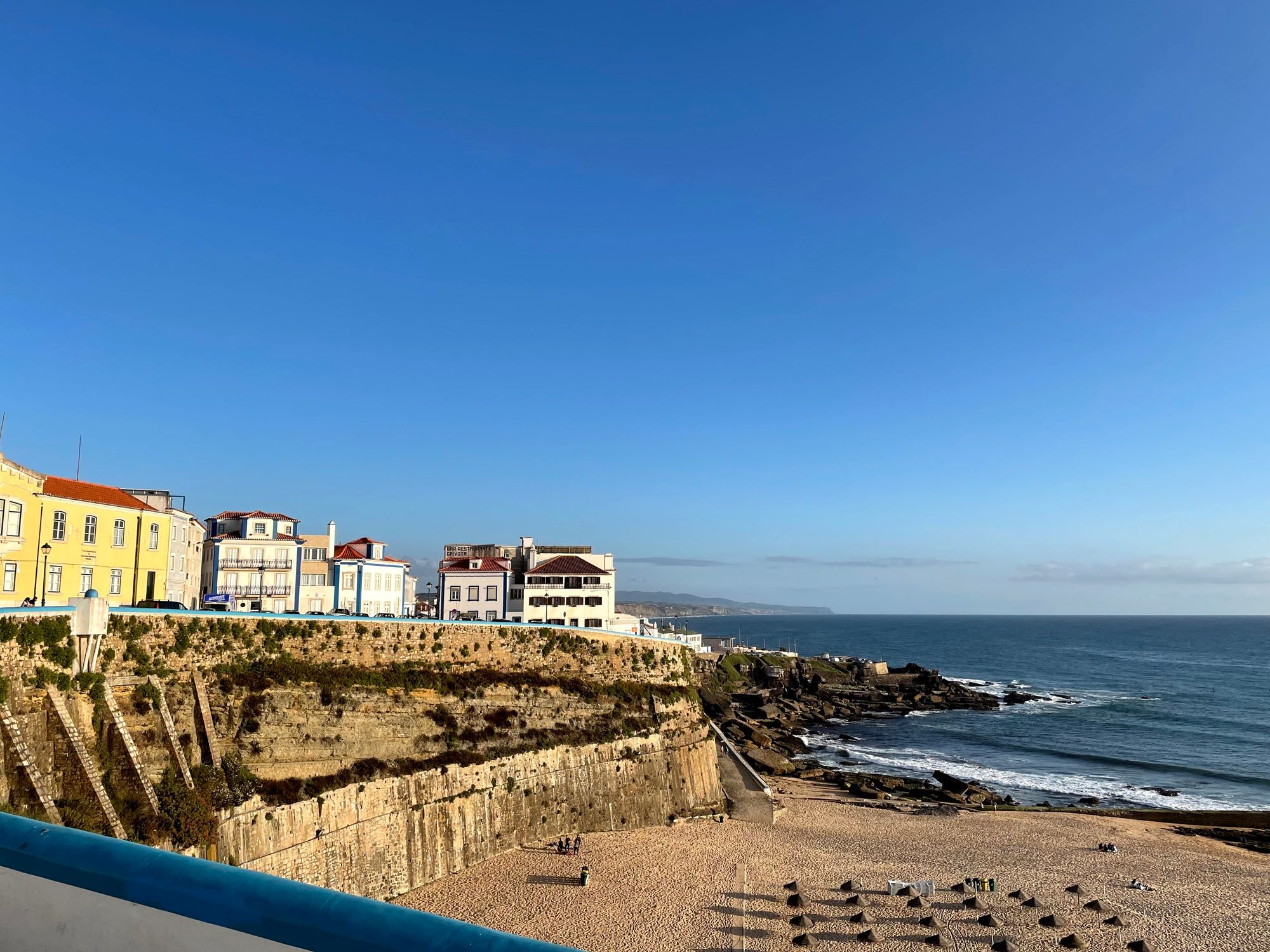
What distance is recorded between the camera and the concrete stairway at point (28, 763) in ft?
75.0

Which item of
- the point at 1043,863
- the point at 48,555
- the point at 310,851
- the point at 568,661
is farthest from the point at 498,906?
the point at 1043,863

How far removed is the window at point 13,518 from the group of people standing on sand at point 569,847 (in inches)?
1040

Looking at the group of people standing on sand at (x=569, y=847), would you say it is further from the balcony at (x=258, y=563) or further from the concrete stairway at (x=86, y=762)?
the balcony at (x=258, y=563)

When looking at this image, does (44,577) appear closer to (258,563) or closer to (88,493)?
(88,493)

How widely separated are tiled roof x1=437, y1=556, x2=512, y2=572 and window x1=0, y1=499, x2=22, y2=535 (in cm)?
3435

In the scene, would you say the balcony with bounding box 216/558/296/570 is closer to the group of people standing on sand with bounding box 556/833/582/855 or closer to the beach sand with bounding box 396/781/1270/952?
the beach sand with bounding box 396/781/1270/952

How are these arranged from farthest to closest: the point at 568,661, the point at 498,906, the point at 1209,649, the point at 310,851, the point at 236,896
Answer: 1. the point at 1209,649
2. the point at 568,661
3. the point at 498,906
4. the point at 310,851
5. the point at 236,896

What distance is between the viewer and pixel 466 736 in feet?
121

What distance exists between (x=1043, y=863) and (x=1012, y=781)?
71.6ft

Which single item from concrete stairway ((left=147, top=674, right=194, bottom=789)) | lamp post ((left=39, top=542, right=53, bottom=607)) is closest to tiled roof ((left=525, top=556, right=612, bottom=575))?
concrete stairway ((left=147, top=674, right=194, bottom=789))

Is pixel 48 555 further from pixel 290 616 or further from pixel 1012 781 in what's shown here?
pixel 1012 781

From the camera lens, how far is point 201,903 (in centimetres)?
344

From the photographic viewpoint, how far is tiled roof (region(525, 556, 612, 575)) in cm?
6244

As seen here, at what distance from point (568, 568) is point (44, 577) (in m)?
36.1
